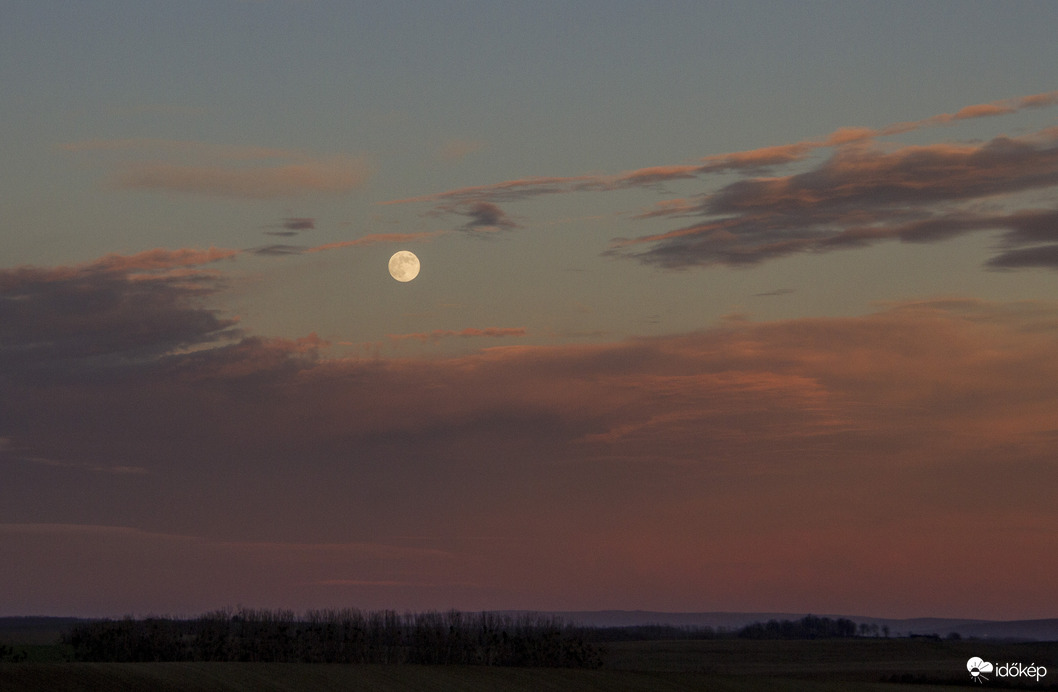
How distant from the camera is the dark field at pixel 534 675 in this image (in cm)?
5094

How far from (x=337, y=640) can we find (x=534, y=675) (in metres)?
14.9

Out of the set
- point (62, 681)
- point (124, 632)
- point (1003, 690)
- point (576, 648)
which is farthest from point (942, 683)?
point (62, 681)

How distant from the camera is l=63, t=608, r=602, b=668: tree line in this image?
75188mm

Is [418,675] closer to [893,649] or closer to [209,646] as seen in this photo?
[209,646]
